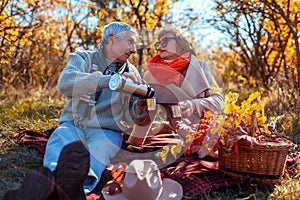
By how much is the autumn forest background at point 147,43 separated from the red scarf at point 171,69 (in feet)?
2.43

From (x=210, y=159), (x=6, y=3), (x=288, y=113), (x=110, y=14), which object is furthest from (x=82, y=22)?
(x=210, y=159)

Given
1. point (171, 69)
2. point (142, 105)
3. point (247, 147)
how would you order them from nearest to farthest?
1. point (247, 147)
2. point (142, 105)
3. point (171, 69)

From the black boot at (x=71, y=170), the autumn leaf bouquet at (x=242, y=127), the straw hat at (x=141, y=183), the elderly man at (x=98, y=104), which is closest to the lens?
the black boot at (x=71, y=170)

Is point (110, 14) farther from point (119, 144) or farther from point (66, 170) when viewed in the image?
point (66, 170)

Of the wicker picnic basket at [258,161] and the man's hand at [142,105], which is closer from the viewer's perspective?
the wicker picnic basket at [258,161]

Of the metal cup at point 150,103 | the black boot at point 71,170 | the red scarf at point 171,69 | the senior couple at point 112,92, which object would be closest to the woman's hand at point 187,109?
the senior couple at point 112,92

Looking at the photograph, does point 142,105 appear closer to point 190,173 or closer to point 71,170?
point 190,173

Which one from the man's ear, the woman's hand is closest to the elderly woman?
the woman's hand

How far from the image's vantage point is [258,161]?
1.94 metres

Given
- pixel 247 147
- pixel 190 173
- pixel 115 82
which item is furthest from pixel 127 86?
pixel 247 147

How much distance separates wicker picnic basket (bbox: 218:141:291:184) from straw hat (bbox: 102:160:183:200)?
14.4 inches

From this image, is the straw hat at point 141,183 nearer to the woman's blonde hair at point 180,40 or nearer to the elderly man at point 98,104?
the elderly man at point 98,104

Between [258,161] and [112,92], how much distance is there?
98 cm

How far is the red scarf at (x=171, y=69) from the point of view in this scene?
110 inches
